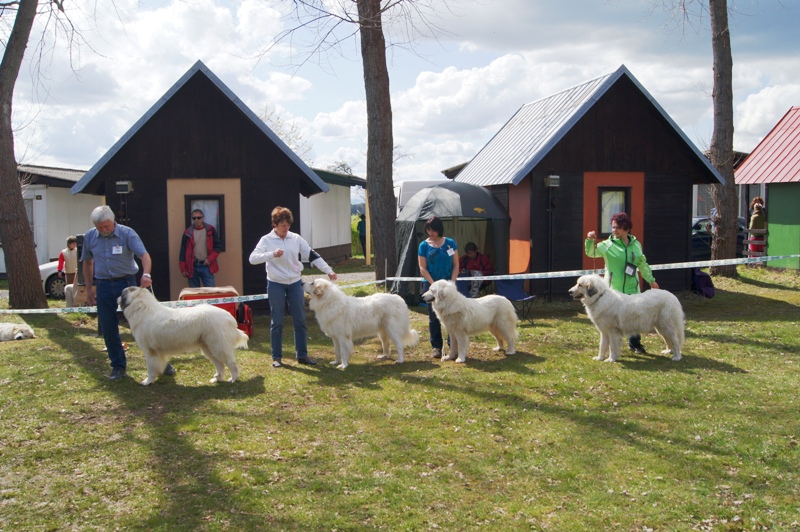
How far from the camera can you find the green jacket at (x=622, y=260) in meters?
9.29

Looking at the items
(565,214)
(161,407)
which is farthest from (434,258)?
(565,214)

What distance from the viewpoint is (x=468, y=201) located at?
14453 millimetres

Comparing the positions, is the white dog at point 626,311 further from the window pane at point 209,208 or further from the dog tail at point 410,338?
the window pane at point 209,208

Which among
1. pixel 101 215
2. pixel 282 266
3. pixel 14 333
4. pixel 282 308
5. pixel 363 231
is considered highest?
pixel 101 215

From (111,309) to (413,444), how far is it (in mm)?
4170

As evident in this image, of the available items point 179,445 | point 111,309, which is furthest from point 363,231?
point 179,445

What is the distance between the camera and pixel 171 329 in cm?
783

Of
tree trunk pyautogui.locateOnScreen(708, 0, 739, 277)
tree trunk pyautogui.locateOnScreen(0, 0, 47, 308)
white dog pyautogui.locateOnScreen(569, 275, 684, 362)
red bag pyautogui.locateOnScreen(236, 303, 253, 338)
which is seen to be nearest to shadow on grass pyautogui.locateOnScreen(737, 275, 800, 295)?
tree trunk pyautogui.locateOnScreen(708, 0, 739, 277)

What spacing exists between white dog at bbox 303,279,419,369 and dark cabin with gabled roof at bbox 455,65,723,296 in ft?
19.3

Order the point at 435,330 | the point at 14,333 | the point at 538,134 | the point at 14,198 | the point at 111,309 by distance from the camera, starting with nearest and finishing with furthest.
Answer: the point at 111,309 < the point at 435,330 < the point at 14,333 < the point at 14,198 < the point at 538,134

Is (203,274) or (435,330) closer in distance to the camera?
(435,330)

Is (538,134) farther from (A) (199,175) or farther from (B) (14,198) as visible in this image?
(B) (14,198)

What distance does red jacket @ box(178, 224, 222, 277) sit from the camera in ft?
43.1

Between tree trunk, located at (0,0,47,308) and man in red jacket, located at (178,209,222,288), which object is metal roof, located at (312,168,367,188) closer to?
tree trunk, located at (0,0,47,308)
